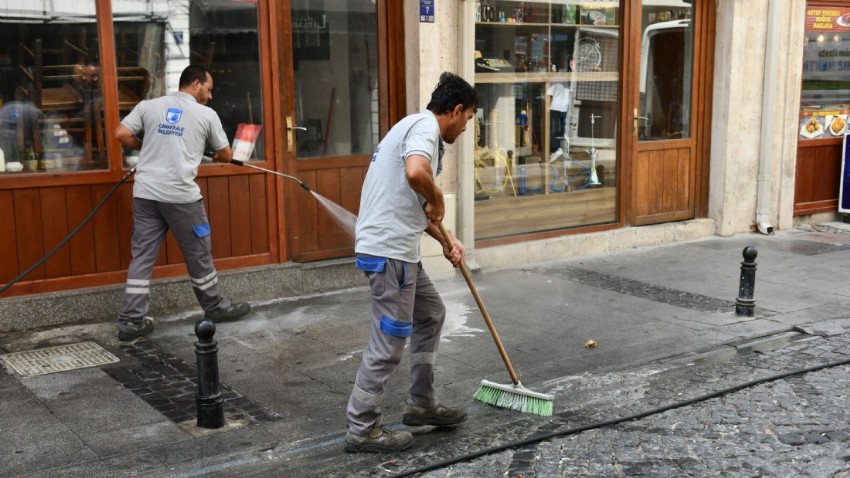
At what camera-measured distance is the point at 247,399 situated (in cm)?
603

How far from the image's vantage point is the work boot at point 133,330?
725cm

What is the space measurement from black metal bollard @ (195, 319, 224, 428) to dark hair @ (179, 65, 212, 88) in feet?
9.16

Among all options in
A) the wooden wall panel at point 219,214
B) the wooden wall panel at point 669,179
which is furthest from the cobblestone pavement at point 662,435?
the wooden wall panel at point 669,179

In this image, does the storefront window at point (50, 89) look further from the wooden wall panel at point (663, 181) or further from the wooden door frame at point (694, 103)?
the wooden wall panel at point (663, 181)

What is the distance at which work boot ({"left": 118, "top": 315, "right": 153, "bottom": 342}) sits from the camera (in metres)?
7.25

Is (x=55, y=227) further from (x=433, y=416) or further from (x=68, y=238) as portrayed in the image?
(x=433, y=416)

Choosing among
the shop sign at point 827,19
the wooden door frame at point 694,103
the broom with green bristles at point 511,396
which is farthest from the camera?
the shop sign at point 827,19

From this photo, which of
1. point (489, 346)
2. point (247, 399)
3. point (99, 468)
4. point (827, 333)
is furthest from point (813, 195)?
point (99, 468)

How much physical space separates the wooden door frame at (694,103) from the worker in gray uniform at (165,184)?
5412 mm

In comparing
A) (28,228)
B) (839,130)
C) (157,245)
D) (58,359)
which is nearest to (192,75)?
(157,245)

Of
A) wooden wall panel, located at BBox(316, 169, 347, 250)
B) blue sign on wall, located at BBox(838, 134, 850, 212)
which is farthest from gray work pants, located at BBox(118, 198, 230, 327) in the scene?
blue sign on wall, located at BBox(838, 134, 850, 212)

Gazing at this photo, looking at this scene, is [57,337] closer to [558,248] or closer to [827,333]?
[558,248]

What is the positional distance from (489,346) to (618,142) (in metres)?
4.81

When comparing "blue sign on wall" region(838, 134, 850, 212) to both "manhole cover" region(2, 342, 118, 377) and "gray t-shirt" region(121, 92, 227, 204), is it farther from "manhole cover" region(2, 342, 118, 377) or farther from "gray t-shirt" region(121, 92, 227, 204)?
"manhole cover" region(2, 342, 118, 377)
